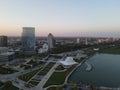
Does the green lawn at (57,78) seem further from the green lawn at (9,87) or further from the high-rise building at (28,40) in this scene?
the high-rise building at (28,40)

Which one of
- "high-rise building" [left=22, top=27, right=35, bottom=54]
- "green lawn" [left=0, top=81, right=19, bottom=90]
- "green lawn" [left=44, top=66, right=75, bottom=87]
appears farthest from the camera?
"high-rise building" [left=22, top=27, right=35, bottom=54]

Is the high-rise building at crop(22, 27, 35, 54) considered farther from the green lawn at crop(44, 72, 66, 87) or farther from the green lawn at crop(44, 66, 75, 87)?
the green lawn at crop(44, 72, 66, 87)

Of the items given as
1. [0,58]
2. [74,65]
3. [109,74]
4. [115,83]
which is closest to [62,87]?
[115,83]

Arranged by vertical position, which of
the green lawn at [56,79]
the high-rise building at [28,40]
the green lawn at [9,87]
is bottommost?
the green lawn at [9,87]

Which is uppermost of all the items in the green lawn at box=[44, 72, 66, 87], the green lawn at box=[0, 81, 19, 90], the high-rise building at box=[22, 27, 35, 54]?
the high-rise building at box=[22, 27, 35, 54]

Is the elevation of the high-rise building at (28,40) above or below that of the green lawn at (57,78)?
above

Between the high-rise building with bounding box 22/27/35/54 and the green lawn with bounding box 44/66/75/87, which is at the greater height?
the high-rise building with bounding box 22/27/35/54

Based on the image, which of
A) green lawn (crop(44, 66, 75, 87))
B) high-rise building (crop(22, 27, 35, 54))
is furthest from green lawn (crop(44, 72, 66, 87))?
high-rise building (crop(22, 27, 35, 54))

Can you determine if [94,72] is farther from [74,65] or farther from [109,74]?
[74,65]

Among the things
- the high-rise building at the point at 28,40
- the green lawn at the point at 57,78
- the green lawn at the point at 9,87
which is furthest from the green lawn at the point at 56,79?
the high-rise building at the point at 28,40
